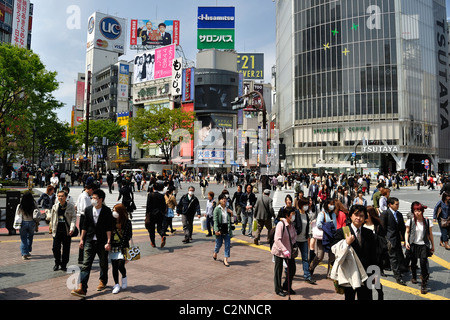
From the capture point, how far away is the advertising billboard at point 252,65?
384ft

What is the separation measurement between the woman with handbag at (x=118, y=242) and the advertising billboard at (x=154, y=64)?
225ft

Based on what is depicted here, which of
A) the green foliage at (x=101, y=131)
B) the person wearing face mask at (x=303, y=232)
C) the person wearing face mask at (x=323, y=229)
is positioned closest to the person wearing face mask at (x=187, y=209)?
the person wearing face mask at (x=303, y=232)

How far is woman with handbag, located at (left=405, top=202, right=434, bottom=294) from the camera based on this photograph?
6096 mm

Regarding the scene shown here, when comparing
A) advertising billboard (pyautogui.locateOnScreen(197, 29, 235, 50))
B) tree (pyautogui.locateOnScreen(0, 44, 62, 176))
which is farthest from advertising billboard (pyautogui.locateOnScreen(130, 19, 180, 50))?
tree (pyautogui.locateOnScreen(0, 44, 62, 176))

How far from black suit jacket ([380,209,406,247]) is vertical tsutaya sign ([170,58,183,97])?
66.0 metres

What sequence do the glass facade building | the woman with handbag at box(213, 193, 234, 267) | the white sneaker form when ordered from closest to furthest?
the white sneaker
the woman with handbag at box(213, 193, 234, 267)
the glass facade building

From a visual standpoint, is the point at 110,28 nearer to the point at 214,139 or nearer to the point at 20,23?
the point at 20,23

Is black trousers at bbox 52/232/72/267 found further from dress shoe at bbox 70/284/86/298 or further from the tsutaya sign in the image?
the tsutaya sign

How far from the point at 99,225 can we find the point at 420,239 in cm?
606

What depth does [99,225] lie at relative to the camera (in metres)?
5.66

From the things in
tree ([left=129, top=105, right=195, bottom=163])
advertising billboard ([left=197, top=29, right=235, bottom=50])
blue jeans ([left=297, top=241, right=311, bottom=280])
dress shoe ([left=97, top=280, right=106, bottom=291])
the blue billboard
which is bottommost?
dress shoe ([left=97, top=280, right=106, bottom=291])

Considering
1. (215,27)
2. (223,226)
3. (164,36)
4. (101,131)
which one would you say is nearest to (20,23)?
(101,131)

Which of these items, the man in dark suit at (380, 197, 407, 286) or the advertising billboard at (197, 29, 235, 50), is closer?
the man in dark suit at (380, 197, 407, 286)

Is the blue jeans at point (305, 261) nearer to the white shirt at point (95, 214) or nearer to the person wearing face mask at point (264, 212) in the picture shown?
the person wearing face mask at point (264, 212)
